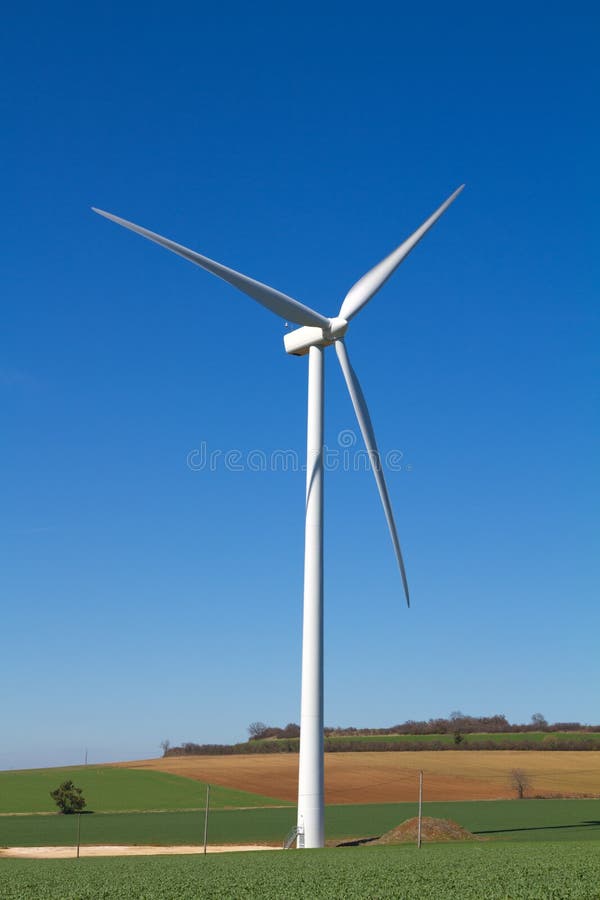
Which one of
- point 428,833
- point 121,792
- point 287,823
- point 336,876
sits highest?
point 336,876

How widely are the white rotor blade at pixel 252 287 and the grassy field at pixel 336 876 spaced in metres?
20.9

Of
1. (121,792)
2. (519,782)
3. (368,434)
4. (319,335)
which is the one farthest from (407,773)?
(319,335)

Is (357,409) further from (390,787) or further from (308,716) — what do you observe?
(390,787)

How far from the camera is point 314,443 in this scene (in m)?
39.6

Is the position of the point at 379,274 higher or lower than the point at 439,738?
higher

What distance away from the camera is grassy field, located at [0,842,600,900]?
21234mm

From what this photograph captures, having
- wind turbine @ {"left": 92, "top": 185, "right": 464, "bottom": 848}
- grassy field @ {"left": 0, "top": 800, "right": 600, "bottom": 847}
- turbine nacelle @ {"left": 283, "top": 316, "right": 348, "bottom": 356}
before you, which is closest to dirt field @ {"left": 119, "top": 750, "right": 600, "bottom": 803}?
grassy field @ {"left": 0, "top": 800, "right": 600, "bottom": 847}

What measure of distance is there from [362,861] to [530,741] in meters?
89.3

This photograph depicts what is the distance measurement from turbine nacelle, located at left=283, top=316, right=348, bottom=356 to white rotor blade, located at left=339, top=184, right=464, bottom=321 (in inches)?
32.6

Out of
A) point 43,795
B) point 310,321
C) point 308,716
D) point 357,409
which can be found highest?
point 310,321

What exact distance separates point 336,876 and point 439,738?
96.9 meters

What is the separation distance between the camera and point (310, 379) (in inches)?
1609

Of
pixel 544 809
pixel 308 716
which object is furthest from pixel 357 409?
pixel 544 809

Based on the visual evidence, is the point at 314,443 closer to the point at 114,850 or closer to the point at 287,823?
the point at 114,850
